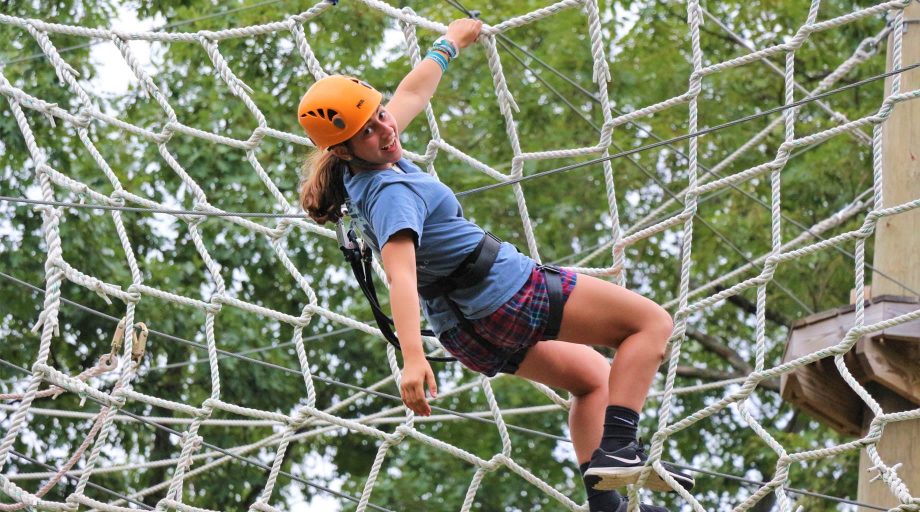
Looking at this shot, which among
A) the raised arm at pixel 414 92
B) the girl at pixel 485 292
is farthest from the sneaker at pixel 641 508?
the raised arm at pixel 414 92

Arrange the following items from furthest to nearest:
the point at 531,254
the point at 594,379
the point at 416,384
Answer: the point at 531,254 → the point at 594,379 → the point at 416,384

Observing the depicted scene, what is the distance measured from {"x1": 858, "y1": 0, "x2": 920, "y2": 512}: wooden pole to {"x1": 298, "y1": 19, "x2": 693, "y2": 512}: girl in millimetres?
1166

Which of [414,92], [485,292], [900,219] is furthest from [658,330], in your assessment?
[900,219]

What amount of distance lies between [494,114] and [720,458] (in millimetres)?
2099

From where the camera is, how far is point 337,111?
280cm

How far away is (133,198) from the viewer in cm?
380

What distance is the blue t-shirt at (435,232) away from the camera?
2.77 metres

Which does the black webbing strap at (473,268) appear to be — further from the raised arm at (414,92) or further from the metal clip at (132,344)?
the metal clip at (132,344)

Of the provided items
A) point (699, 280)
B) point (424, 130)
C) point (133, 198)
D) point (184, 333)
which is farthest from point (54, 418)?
point (133, 198)

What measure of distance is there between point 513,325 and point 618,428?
25 centimetres

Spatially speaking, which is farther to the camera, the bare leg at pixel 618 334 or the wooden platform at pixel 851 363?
the wooden platform at pixel 851 363

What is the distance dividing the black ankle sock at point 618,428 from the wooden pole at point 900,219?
117 cm

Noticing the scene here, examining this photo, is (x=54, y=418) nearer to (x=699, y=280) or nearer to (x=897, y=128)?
(x=699, y=280)

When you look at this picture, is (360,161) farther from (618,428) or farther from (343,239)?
(618,428)
